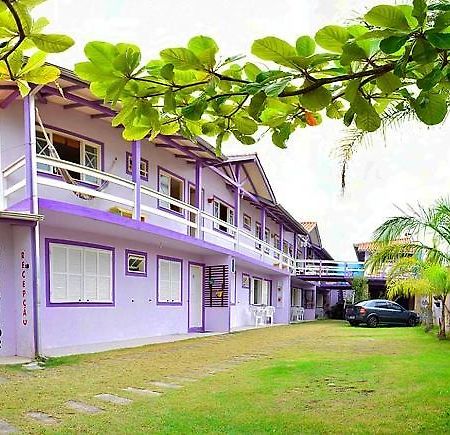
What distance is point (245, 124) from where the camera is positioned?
2021 mm

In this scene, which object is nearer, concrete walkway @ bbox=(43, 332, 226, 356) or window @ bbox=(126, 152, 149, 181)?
concrete walkway @ bbox=(43, 332, 226, 356)

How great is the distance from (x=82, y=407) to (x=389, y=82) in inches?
215

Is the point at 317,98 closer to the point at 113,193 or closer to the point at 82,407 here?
the point at 82,407

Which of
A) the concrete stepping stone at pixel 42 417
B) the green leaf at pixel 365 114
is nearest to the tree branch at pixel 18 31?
the green leaf at pixel 365 114

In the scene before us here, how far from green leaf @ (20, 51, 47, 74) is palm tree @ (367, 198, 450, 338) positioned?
35.8ft

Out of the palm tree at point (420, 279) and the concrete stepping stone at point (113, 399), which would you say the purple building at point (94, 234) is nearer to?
the concrete stepping stone at point (113, 399)

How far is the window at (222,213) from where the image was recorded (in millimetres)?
20609

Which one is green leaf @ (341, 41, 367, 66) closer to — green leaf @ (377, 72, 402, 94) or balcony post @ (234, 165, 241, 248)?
green leaf @ (377, 72, 402, 94)

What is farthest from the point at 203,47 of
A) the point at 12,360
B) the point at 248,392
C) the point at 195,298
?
the point at 195,298

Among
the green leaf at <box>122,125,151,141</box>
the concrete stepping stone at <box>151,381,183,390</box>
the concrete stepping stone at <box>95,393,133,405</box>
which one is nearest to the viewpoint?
the green leaf at <box>122,125,151,141</box>

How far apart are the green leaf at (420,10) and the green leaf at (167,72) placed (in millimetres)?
683

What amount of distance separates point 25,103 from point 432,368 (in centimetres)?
877

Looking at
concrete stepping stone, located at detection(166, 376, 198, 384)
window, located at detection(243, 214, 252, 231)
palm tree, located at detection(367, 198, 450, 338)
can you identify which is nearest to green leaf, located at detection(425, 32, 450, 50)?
concrete stepping stone, located at detection(166, 376, 198, 384)

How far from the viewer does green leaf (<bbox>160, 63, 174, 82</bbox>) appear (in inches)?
61.7
